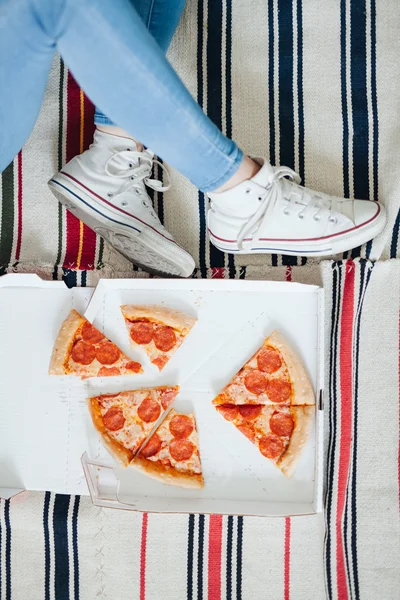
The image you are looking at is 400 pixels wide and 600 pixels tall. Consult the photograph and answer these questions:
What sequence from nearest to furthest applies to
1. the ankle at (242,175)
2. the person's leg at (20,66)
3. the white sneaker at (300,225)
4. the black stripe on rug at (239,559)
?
the person's leg at (20,66), the ankle at (242,175), the white sneaker at (300,225), the black stripe on rug at (239,559)

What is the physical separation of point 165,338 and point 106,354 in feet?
0.42

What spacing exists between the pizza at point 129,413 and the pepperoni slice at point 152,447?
0.01 metres

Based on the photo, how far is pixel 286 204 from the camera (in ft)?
3.75

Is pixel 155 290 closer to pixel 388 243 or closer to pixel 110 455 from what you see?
pixel 110 455

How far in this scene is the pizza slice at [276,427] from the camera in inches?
44.6

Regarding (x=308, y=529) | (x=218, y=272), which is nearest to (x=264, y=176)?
(x=218, y=272)

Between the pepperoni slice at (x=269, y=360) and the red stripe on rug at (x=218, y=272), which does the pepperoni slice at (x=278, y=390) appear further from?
the red stripe on rug at (x=218, y=272)

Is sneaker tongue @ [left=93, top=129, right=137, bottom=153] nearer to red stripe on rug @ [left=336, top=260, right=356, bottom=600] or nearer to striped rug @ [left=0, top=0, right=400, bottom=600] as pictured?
striped rug @ [left=0, top=0, right=400, bottom=600]

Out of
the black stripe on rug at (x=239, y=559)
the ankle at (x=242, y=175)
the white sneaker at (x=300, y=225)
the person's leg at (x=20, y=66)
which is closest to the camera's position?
the person's leg at (x=20, y=66)

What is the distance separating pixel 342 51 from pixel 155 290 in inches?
26.4

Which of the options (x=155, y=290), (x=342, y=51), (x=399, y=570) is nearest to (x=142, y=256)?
(x=155, y=290)

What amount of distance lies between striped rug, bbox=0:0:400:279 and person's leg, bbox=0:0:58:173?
1.85ft

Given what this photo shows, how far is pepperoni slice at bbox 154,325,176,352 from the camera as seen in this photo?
3.88 feet

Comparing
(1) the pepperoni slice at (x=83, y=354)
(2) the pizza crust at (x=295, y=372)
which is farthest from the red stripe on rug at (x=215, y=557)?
(1) the pepperoni slice at (x=83, y=354)
